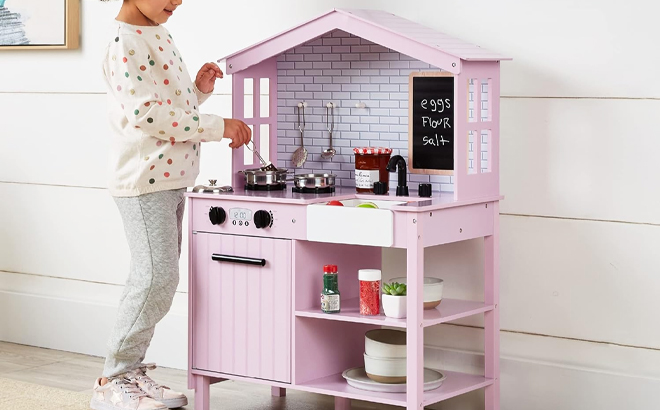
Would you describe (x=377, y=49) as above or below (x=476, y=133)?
above

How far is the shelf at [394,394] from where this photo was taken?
2.51 metres

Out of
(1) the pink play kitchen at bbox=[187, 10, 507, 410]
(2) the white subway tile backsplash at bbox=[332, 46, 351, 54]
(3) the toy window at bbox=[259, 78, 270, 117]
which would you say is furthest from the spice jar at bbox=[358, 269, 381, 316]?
(3) the toy window at bbox=[259, 78, 270, 117]

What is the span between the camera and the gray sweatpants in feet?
9.10

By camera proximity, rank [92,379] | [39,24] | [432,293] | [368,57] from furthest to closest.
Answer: [39,24] < [92,379] < [368,57] < [432,293]

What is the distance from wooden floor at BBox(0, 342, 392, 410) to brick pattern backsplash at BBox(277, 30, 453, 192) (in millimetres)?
668

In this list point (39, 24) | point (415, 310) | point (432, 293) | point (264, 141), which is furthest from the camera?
point (39, 24)

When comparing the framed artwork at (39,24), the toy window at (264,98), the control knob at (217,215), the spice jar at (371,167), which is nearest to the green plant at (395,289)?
the spice jar at (371,167)

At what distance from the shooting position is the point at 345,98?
3035mm

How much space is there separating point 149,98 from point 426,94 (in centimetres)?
77

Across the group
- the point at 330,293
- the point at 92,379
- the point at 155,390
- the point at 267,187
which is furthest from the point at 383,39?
the point at 92,379

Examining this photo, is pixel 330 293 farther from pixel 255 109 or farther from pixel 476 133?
pixel 255 109

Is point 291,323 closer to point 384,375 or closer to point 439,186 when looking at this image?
point 384,375

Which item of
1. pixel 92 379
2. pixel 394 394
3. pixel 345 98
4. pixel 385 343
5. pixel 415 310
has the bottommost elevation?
pixel 92 379

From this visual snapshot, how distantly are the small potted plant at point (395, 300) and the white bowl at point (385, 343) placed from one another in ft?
0.46
